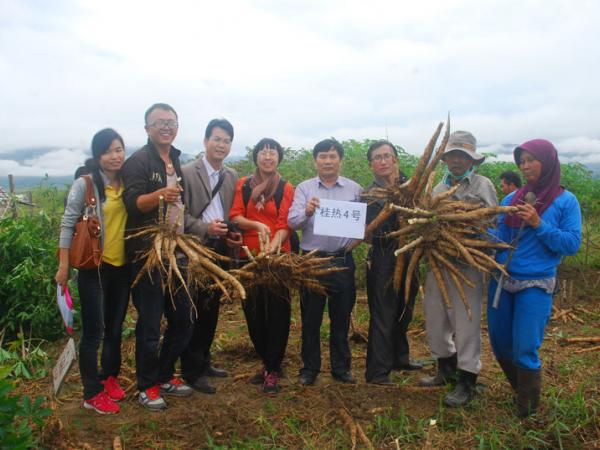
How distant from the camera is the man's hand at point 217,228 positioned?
123 inches

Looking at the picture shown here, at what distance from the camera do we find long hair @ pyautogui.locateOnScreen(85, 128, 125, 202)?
291 cm

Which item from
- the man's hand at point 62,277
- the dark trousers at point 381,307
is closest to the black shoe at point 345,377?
the dark trousers at point 381,307

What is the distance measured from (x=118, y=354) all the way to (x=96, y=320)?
427 mm

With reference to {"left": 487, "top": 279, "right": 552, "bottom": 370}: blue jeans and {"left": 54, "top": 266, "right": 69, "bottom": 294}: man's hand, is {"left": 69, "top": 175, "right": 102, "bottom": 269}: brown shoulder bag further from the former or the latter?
{"left": 487, "top": 279, "right": 552, "bottom": 370}: blue jeans

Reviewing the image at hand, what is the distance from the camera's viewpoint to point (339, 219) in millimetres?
3121

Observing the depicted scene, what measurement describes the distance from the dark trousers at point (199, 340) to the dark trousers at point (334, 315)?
66 cm

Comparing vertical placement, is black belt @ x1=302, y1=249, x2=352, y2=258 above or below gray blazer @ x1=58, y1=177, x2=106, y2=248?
below

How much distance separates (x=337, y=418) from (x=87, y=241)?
186cm

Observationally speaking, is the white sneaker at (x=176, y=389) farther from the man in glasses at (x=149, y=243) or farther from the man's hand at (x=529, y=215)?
the man's hand at (x=529, y=215)

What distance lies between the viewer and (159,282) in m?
2.98

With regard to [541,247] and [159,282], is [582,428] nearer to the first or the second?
[541,247]

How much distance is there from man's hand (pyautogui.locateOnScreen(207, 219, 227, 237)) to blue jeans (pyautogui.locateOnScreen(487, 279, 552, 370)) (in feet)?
5.87

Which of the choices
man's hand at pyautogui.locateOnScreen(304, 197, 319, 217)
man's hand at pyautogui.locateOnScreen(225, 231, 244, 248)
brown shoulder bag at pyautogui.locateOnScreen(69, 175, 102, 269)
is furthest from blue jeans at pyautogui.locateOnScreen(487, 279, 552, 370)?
brown shoulder bag at pyautogui.locateOnScreen(69, 175, 102, 269)

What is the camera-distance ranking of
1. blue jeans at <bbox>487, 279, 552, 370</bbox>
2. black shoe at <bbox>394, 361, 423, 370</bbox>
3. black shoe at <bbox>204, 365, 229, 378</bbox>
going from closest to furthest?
1. blue jeans at <bbox>487, 279, 552, 370</bbox>
2. black shoe at <bbox>204, 365, 229, 378</bbox>
3. black shoe at <bbox>394, 361, 423, 370</bbox>
